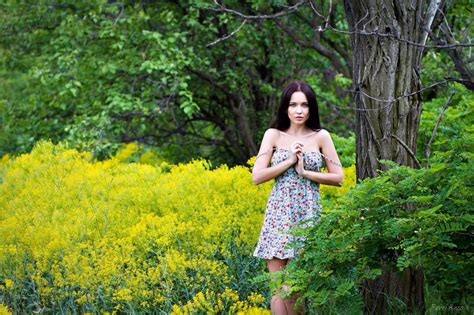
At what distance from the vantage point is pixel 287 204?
5.09 meters

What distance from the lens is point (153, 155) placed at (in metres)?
14.3

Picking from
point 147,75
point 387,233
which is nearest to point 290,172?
point 387,233

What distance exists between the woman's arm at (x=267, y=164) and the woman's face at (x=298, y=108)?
156mm

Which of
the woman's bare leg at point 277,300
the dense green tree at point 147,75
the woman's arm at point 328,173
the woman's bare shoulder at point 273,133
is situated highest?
the dense green tree at point 147,75

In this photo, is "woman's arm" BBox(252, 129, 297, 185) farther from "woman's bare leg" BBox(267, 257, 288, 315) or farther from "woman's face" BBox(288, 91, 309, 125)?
"woman's bare leg" BBox(267, 257, 288, 315)

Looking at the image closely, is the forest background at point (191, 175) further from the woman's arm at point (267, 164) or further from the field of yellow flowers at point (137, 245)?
the woman's arm at point (267, 164)

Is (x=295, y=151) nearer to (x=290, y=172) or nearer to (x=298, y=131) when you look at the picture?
(x=290, y=172)

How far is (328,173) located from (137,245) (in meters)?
1.88

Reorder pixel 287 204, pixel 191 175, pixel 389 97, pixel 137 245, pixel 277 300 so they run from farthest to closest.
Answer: pixel 191 175
pixel 137 245
pixel 389 97
pixel 287 204
pixel 277 300

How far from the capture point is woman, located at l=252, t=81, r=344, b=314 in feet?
16.5

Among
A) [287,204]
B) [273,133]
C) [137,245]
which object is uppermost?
[273,133]

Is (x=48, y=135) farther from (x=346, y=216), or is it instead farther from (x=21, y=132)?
(x=346, y=216)

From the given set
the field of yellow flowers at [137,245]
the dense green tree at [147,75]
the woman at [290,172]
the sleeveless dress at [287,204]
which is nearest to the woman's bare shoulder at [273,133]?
the woman at [290,172]

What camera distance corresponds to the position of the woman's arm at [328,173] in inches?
200
